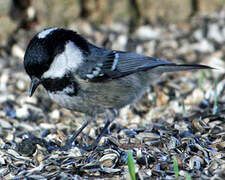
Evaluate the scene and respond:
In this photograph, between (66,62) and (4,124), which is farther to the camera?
(4,124)

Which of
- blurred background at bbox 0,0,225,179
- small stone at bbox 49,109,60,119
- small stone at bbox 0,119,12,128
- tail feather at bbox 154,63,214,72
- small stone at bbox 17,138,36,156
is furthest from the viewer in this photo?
small stone at bbox 49,109,60,119

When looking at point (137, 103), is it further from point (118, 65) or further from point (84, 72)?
point (84, 72)

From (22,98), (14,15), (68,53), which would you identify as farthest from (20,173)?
(14,15)

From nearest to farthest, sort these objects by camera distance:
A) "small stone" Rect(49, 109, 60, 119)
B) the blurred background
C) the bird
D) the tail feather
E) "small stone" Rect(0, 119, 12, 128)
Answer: the blurred background, the bird, the tail feather, "small stone" Rect(0, 119, 12, 128), "small stone" Rect(49, 109, 60, 119)

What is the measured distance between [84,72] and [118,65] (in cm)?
43

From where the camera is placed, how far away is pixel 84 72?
11.5 feet

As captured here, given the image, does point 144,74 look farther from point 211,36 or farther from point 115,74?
point 211,36

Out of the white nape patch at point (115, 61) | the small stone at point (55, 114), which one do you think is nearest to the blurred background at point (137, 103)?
the small stone at point (55, 114)

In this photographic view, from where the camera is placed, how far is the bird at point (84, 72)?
3.27 m

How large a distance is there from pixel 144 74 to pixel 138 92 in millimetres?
189

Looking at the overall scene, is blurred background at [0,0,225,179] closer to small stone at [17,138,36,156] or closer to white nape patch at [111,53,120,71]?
small stone at [17,138,36,156]

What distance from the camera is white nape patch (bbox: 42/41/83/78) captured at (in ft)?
10.8

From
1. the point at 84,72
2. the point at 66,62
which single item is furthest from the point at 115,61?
the point at 66,62

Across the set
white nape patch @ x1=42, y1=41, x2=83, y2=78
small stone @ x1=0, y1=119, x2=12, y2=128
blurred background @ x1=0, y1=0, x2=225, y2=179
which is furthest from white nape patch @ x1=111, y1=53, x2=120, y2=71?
small stone @ x1=0, y1=119, x2=12, y2=128
